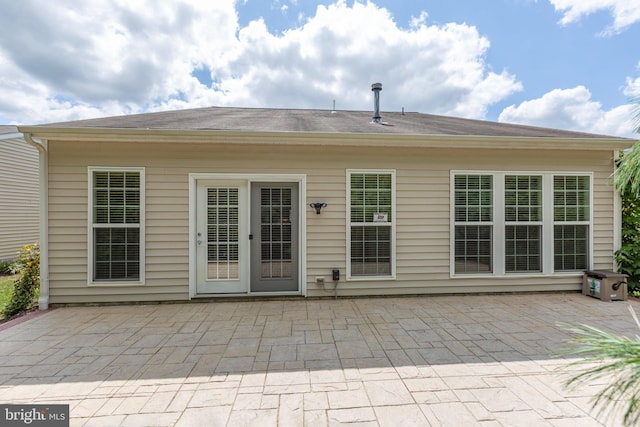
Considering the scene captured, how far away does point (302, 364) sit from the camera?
101 inches

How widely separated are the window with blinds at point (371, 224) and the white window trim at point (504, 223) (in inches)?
39.2

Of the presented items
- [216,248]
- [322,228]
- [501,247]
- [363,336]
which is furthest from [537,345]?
[216,248]

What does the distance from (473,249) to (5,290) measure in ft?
27.4

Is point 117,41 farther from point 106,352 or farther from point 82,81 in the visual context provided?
point 106,352

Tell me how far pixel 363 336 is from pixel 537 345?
1.76m

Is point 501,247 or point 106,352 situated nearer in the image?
point 106,352

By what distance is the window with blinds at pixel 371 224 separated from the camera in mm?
4566

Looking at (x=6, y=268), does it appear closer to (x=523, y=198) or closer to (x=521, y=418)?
(x=521, y=418)

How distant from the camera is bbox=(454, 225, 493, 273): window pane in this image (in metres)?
4.70

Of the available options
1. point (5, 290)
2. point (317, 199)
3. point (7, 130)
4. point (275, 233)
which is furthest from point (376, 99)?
point (7, 130)

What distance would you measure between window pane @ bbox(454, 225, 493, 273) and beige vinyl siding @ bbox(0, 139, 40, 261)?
1085cm

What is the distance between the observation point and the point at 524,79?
8.50 metres

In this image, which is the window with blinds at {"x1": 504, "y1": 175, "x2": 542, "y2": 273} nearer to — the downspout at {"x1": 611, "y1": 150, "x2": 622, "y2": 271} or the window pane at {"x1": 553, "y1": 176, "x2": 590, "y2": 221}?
the window pane at {"x1": 553, "y1": 176, "x2": 590, "y2": 221}

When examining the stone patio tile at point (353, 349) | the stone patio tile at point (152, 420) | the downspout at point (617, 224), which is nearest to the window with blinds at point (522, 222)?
the downspout at point (617, 224)
